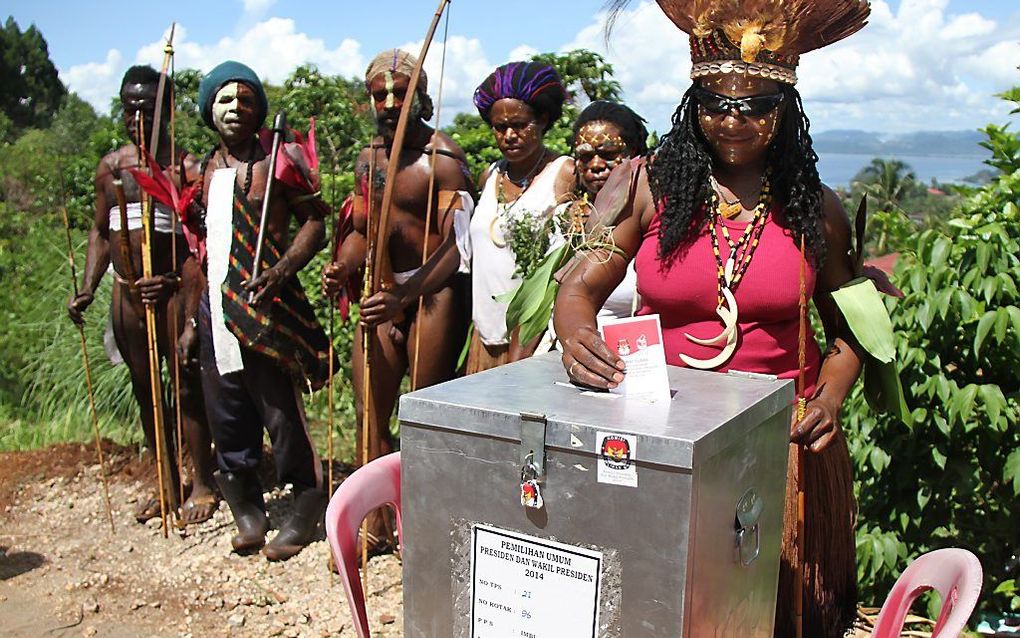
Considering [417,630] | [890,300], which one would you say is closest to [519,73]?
[890,300]

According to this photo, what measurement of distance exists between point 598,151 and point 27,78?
117 ft

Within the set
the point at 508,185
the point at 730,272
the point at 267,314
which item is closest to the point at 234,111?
the point at 267,314

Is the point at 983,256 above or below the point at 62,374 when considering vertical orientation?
above

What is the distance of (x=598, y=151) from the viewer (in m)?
3.40

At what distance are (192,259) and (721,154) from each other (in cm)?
293

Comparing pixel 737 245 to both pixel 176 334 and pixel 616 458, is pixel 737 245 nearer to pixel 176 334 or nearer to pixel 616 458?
pixel 616 458

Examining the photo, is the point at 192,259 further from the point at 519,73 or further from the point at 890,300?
the point at 890,300

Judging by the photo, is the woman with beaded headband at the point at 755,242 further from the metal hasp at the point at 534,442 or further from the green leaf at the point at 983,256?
the green leaf at the point at 983,256

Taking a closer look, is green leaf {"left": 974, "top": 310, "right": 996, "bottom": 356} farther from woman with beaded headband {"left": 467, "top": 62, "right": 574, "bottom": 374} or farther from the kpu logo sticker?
the kpu logo sticker

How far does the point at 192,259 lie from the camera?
4230mm

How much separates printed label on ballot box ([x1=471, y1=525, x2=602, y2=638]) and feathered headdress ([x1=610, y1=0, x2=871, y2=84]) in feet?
3.40

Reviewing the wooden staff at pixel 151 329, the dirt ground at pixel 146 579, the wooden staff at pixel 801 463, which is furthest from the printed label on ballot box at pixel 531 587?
the wooden staff at pixel 151 329

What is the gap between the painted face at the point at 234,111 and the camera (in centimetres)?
389

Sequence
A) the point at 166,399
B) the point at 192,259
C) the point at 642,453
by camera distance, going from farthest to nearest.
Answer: the point at 166,399 → the point at 192,259 → the point at 642,453
